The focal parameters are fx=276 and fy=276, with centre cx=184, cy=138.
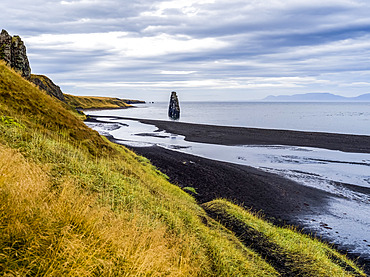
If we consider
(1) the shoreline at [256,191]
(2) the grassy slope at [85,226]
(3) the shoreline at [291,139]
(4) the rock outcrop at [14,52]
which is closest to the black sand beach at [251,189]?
(1) the shoreline at [256,191]

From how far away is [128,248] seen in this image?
434 centimetres

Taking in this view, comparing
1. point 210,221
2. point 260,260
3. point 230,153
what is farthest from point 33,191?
point 230,153

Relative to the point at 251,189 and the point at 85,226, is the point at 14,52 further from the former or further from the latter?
the point at 85,226

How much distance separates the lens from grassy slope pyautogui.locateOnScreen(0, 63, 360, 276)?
11.8ft

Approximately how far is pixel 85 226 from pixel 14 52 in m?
26.2

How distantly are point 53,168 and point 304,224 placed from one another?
40.6 ft

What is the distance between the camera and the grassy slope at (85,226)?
361 centimetres

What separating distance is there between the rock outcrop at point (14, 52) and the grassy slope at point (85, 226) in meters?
12.3

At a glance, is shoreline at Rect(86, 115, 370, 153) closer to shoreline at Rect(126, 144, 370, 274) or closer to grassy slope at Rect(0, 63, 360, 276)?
shoreline at Rect(126, 144, 370, 274)

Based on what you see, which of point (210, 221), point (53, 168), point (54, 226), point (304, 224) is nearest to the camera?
point (54, 226)

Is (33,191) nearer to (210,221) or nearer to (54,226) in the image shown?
(54,226)

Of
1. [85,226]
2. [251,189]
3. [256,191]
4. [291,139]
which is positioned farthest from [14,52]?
[291,139]

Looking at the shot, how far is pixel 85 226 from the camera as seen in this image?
4.41m

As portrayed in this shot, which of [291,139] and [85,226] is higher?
[291,139]
